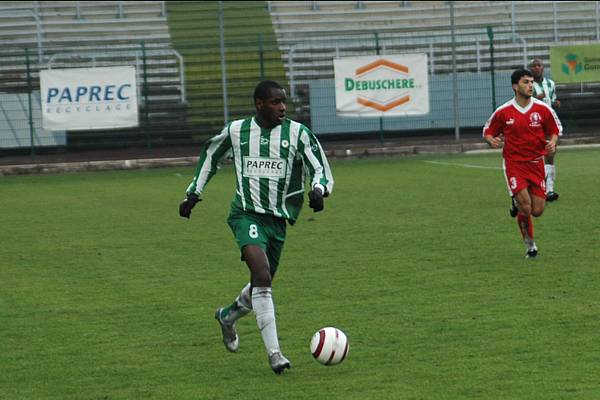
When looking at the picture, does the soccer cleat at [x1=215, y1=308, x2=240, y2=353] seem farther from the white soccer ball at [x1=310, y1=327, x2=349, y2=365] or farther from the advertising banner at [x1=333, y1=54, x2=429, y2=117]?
the advertising banner at [x1=333, y1=54, x2=429, y2=117]

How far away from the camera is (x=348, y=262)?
41.7ft

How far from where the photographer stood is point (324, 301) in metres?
10.4

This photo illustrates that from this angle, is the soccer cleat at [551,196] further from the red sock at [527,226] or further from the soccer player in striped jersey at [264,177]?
the soccer player in striped jersey at [264,177]

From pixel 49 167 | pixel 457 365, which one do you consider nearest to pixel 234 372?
pixel 457 365

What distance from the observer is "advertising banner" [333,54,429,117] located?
92.8 feet

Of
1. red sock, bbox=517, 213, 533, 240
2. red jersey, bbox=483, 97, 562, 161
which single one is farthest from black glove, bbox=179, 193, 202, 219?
red jersey, bbox=483, 97, 562, 161

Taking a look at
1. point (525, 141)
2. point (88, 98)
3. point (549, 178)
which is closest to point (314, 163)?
point (525, 141)

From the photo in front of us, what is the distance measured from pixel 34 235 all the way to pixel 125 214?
2.39 metres

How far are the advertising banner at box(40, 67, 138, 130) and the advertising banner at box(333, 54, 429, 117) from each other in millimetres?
4763

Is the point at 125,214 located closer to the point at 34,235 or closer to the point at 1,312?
the point at 34,235

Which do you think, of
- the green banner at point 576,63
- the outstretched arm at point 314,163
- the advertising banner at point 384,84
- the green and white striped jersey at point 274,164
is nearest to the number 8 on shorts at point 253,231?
the green and white striped jersey at point 274,164

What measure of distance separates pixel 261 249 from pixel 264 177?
498 millimetres

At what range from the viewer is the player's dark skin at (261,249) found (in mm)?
7887

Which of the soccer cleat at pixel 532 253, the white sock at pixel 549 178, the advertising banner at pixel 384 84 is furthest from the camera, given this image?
the advertising banner at pixel 384 84
